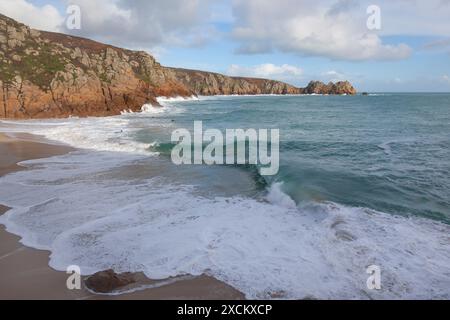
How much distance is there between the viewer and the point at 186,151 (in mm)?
19203

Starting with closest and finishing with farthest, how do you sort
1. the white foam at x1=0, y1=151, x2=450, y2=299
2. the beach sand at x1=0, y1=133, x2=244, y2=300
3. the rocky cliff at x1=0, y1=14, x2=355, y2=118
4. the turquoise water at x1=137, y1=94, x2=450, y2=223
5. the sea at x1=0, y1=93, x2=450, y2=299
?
the beach sand at x1=0, y1=133, x2=244, y2=300 → the white foam at x1=0, y1=151, x2=450, y2=299 → the sea at x1=0, y1=93, x2=450, y2=299 → the turquoise water at x1=137, y1=94, x2=450, y2=223 → the rocky cliff at x1=0, y1=14, x2=355, y2=118

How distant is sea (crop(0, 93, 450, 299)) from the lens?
20.8 ft

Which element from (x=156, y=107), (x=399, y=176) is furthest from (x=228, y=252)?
(x=156, y=107)

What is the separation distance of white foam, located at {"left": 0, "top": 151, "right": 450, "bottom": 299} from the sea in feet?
0.09

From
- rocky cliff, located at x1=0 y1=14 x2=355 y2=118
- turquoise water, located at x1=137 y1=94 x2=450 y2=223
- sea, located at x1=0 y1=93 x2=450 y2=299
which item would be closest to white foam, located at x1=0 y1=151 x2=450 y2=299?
sea, located at x1=0 y1=93 x2=450 y2=299

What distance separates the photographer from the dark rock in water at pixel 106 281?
19.0ft

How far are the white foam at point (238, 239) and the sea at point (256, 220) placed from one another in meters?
0.03

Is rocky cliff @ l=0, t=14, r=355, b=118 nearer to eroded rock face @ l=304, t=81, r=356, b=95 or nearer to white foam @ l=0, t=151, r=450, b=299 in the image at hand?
white foam @ l=0, t=151, r=450, b=299

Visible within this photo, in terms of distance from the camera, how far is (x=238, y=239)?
7.87 meters

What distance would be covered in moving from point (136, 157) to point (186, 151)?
2.76 meters

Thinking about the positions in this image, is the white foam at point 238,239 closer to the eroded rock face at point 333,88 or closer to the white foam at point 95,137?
the white foam at point 95,137

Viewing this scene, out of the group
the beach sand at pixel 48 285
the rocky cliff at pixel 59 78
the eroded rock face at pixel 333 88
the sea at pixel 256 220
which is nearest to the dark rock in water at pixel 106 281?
the beach sand at pixel 48 285

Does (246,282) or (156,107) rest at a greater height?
(156,107)

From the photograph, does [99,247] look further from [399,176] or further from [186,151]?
[186,151]
